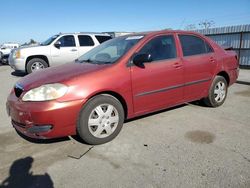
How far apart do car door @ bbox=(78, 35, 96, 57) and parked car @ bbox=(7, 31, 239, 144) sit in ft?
20.3

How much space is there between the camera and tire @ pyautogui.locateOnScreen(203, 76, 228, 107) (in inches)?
201

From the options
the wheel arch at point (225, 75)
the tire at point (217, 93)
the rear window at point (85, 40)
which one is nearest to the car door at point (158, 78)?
the tire at point (217, 93)

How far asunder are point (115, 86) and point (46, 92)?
0.98 meters

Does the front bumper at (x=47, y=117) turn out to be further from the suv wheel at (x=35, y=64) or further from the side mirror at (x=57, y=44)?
the side mirror at (x=57, y=44)

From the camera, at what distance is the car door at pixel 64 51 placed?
1031 cm

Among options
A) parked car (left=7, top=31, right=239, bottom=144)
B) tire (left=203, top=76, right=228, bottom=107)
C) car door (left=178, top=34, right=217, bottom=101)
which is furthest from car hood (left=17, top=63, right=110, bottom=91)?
tire (left=203, top=76, right=228, bottom=107)

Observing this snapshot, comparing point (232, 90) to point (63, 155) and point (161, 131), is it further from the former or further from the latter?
point (63, 155)

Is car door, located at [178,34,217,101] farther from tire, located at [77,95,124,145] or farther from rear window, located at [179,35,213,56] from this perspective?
tire, located at [77,95,124,145]

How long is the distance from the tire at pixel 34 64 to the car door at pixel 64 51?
371 millimetres

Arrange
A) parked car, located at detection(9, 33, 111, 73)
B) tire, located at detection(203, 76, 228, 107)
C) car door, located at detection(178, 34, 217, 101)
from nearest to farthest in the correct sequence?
car door, located at detection(178, 34, 217, 101) → tire, located at detection(203, 76, 228, 107) → parked car, located at detection(9, 33, 111, 73)

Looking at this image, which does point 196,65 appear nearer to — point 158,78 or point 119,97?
point 158,78

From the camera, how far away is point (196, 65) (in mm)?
4652

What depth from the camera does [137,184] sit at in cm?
262

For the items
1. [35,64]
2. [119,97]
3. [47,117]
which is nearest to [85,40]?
[35,64]
